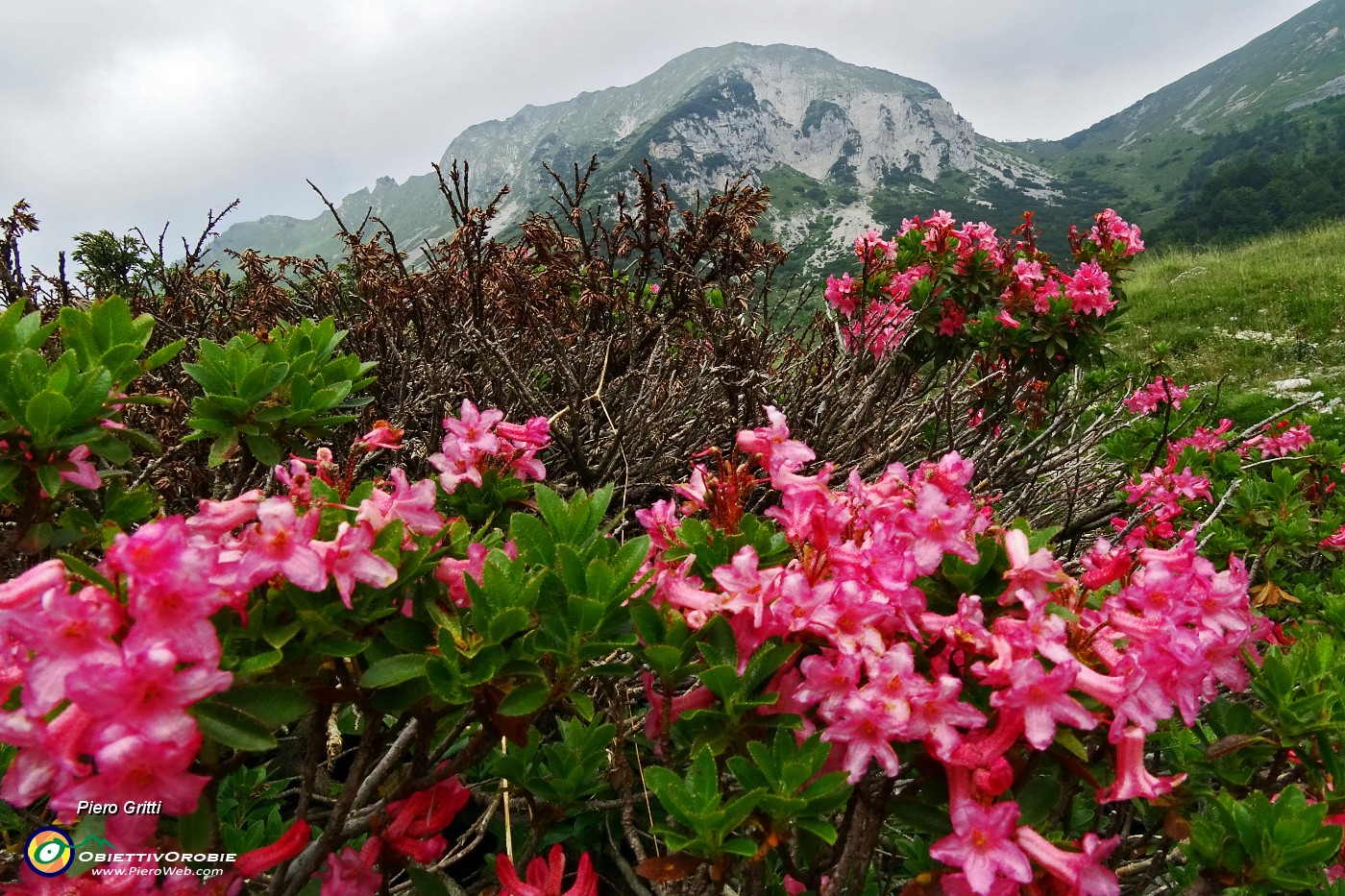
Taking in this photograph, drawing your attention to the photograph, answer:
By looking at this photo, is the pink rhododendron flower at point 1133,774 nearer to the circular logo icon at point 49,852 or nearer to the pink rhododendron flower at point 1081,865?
the pink rhododendron flower at point 1081,865

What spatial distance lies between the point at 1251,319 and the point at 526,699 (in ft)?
47.1

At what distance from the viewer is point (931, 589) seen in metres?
1.04

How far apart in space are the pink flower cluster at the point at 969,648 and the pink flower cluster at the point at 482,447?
0.57m

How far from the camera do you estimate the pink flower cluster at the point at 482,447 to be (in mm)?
1436

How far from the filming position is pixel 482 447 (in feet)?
4.72

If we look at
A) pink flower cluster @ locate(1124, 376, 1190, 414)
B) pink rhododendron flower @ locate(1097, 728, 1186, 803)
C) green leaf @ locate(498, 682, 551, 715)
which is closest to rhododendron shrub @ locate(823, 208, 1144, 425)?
pink flower cluster @ locate(1124, 376, 1190, 414)

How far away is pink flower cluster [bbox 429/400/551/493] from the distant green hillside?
347 inches

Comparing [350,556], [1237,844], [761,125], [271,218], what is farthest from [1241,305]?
[271,218]

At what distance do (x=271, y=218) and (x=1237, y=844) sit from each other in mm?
219752

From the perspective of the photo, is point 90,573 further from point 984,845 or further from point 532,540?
point 984,845

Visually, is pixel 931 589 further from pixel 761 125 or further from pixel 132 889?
pixel 761 125

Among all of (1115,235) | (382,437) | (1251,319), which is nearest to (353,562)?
(382,437)

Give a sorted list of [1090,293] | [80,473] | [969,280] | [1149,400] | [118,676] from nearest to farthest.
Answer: [118,676] → [80,473] → [1090,293] → [969,280] → [1149,400]

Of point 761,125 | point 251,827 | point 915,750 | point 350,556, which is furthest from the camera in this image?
point 761,125
